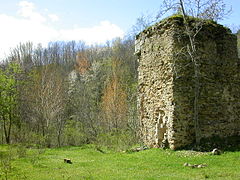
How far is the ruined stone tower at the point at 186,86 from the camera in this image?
31.9 ft

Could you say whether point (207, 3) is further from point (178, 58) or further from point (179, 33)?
point (178, 58)

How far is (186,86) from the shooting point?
389 inches

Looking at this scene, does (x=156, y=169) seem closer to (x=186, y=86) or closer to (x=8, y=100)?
(x=186, y=86)

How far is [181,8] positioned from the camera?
32.7 ft

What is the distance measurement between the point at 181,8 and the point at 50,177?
789 centimetres

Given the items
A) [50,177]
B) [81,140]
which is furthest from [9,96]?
[50,177]

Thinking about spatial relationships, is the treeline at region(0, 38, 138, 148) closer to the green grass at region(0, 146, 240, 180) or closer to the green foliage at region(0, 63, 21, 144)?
the green foliage at region(0, 63, 21, 144)

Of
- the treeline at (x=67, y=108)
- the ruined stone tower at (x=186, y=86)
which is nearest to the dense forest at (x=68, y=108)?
the treeline at (x=67, y=108)

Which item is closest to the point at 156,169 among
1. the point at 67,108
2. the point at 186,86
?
the point at 186,86

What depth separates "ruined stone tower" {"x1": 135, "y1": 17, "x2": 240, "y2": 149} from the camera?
31.9 ft

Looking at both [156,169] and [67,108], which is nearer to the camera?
[156,169]

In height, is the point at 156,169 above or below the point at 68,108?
below

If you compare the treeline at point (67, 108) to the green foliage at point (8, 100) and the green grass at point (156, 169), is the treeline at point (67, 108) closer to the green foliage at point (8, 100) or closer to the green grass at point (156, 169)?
the green foliage at point (8, 100)

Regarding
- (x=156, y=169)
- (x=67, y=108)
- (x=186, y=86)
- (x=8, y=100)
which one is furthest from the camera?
(x=67, y=108)
